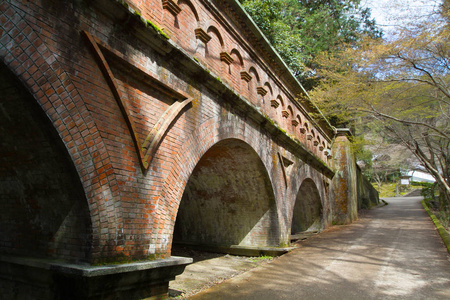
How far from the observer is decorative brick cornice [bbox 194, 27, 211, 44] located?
5.75m

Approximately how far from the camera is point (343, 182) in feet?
54.9

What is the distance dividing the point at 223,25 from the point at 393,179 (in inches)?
1973

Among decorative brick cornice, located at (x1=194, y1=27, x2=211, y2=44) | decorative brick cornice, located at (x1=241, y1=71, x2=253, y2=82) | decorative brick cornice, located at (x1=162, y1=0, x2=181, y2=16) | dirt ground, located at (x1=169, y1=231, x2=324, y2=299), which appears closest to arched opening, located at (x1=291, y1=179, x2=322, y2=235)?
dirt ground, located at (x1=169, y1=231, x2=324, y2=299)

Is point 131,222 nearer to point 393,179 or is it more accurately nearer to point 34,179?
point 34,179

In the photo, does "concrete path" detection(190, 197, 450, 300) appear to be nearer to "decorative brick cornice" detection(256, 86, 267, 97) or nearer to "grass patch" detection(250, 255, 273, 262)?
"grass patch" detection(250, 255, 273, 262)

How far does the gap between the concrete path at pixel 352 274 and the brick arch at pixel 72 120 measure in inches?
98.0

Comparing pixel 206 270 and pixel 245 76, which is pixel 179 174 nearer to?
pixel 206 270

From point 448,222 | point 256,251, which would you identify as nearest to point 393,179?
point 448,222

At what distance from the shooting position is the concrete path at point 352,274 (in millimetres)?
5484

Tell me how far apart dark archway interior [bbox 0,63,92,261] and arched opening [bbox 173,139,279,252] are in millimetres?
4312

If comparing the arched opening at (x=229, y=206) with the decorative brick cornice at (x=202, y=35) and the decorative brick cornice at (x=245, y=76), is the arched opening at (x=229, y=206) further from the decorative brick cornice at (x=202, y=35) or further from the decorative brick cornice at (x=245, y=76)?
the decorative brick cornice at (x=202, y=35)

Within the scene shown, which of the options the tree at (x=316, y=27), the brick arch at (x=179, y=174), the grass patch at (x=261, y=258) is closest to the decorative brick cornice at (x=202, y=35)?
the brick arch at (x=179, y=174)

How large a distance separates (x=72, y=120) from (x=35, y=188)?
3.28 feet

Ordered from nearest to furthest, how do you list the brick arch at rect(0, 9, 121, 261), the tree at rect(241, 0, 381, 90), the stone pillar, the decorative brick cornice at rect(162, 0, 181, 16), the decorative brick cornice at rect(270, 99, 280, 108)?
Answer: the brick arch at rect(0, 9, 121, 261) → the decorative brick cornice at rect(162, 0, 181, 16) → the decorative brick cornice at rect(270, 99, 280, 108) → the stone pillar → the tree at rect(241, 0, 381, 90)
